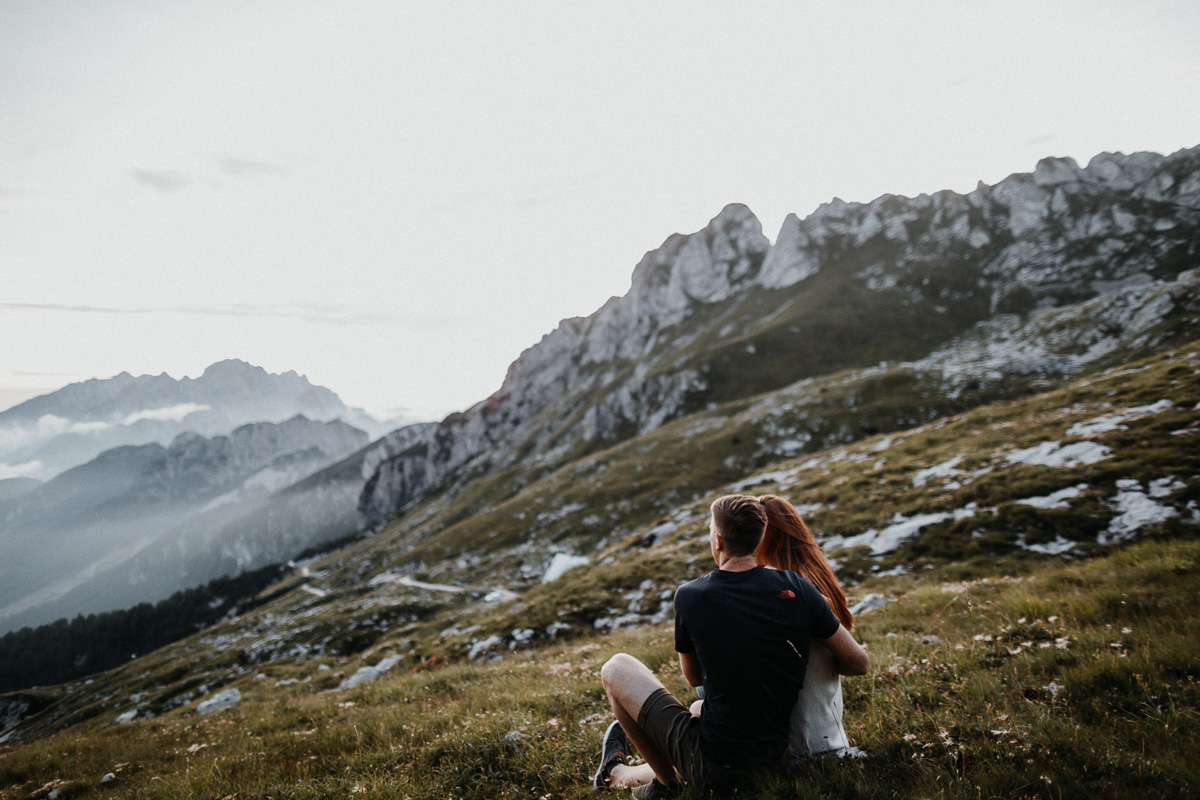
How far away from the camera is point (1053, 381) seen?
155ft

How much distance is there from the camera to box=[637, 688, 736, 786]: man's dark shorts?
14.9ft

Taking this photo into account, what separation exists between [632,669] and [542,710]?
3.15 metres

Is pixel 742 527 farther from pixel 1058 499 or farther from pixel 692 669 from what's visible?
pixel 1058 499

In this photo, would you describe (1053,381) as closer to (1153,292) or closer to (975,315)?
(1153,292)

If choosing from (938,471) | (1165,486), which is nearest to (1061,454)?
(938,471)

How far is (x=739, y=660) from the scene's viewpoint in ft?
14.8

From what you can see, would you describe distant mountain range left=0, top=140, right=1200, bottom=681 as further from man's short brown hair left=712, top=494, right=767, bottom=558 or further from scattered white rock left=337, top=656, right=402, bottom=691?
man's short brown hair left=712, top=494, right=767, bottom=558

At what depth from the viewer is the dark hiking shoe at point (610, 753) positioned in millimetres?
5207

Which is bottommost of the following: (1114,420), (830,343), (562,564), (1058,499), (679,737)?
(562,564)

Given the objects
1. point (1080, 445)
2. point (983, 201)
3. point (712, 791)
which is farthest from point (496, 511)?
point (983, 201)

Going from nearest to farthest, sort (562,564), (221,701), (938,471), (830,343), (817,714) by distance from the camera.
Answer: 1. (817,714)
2. (221,701)
3. (938,471)
4. (562,564)
5. (830,343)

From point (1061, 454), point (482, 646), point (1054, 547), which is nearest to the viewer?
point (1054, 547)

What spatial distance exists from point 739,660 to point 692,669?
105 centimetres

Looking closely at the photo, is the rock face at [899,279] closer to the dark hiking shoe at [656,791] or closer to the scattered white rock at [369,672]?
the scattered white rock at [369,672]
